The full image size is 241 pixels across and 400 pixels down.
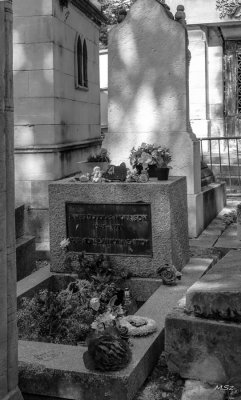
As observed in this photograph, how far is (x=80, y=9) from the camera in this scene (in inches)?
436

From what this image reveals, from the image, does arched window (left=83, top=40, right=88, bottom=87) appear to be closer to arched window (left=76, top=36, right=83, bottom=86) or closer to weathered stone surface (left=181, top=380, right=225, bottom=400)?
arched window (left=76, top=36, right=83, bottom=86)

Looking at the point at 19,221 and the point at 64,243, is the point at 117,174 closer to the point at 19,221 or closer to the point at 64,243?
the point at 64,243

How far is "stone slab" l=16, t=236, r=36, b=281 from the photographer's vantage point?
7332mm

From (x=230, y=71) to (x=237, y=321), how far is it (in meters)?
12.5

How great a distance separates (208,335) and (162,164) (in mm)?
3089

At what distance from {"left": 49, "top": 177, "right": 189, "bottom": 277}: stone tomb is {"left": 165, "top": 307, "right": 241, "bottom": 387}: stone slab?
2.03 meters

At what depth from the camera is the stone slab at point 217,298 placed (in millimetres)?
3979

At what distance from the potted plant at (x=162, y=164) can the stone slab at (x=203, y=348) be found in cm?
261

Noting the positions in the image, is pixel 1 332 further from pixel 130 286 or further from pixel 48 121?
pixel 48 121

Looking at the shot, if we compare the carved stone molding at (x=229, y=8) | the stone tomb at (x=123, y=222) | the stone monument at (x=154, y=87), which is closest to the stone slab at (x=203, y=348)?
the stone tomb at (x=123, y=222)

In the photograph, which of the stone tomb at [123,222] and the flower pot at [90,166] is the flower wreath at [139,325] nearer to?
the stone tomb at [123,222]

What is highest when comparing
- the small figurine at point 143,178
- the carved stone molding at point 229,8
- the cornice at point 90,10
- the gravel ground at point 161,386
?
the carved stone molding at point 229,8

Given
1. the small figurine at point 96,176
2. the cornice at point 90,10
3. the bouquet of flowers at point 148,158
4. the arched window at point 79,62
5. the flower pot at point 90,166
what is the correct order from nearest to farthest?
the small figurine at point 96,176
the bouquet of flowers at point 148,158
the flower pot at point 90,166
the cornice at point 90,10
the arched window at point 79,62

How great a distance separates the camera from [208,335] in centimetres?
400
